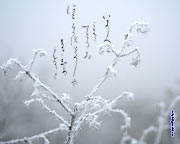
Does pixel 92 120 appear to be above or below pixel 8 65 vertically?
below

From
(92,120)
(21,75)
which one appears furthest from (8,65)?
(92,120)

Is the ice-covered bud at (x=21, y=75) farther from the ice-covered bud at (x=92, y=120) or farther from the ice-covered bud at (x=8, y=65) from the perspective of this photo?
the ice-covered bud at (x=92, y=120)

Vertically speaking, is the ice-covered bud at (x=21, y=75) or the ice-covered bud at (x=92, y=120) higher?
the ice-covered bud at (x=21, y=75)

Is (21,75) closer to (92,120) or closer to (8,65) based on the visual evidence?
(8,65)

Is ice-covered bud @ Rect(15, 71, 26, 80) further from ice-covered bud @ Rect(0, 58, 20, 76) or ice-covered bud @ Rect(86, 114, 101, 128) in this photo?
ice-covered bud @ Rect(86, 114, 101, 128)

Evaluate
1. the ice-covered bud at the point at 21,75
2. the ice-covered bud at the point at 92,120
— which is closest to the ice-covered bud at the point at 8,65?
the ice-covered bud at the point at 21,75

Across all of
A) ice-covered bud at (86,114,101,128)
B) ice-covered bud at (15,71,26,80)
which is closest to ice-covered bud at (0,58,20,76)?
ice-covered bud at (15,71,26,80)

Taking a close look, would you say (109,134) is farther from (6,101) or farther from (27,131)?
(6,101)

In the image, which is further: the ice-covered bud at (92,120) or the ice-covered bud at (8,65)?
the ice-covered bud at (92,120)

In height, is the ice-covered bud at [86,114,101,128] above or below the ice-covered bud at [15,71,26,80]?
below

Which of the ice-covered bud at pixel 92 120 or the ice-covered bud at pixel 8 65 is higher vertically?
the ice-covered bud at pixel 8 65

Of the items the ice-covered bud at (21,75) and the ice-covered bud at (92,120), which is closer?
the ice-covered bud at (21,75)
